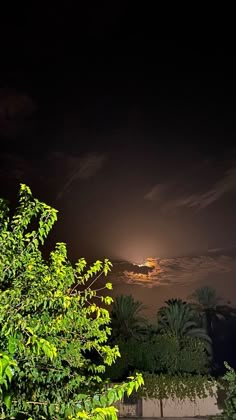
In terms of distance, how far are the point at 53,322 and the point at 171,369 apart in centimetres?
3141

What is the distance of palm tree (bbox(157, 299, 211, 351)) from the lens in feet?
143

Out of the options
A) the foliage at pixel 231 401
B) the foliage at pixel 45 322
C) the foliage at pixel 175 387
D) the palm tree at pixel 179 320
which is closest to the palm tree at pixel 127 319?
the palm tree at pixel 179 320

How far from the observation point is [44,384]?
476 centimetres

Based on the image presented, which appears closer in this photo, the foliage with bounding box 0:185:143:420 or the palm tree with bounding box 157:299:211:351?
Answer: the foliage with bounding box 0:185:143:420

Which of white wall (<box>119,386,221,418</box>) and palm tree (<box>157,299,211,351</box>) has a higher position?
Answer: palm tree (<box>157,299,211,351</box>)

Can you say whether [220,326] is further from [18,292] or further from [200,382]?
[18,292]

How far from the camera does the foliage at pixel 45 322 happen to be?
11.3 ft

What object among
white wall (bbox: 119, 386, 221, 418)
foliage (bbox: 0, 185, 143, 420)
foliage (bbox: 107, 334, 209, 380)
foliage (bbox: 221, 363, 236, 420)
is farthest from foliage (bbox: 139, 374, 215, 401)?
foliage (bbox: 0, 185, 143, 420)

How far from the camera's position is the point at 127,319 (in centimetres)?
4203

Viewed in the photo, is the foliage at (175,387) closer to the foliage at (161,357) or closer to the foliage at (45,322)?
the foliage at (161,357)

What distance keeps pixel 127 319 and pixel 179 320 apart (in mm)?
5397

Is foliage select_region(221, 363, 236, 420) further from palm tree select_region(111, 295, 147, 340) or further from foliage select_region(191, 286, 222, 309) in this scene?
foliage select_region(191, 286, 222, 309)

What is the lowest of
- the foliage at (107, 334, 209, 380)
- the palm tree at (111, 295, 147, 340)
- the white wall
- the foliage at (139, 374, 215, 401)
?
the white wall

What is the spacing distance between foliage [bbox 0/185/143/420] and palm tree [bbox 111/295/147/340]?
117 feet
